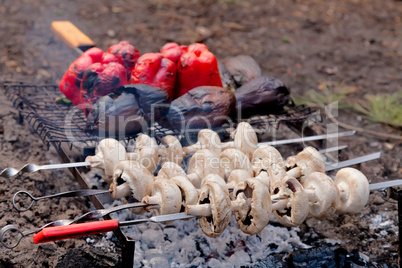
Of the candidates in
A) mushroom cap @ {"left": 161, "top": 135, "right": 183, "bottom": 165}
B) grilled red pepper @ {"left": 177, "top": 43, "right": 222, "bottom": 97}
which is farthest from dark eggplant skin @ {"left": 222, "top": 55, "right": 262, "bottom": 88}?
mushroom cap @ {"left": 161, "top": 135, "right": 183, "bottom": 165}

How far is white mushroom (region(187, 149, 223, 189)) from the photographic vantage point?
2188 millimetres

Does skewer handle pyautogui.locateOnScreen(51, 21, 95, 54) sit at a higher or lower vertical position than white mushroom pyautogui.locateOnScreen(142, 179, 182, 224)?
higher

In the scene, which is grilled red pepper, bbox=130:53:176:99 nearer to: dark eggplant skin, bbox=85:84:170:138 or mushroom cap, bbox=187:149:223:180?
dark eggplant skin, bbox=85:84:170:138

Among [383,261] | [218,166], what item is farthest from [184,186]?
[383,261]

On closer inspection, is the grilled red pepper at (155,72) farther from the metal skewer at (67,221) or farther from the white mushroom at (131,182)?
the metal skewer at (67,221)

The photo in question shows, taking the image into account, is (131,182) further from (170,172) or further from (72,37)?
(72,37)

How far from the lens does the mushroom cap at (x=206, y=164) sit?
219 centimetres

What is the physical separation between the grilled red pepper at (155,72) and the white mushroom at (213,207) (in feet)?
3.55

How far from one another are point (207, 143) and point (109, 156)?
0.62 metres

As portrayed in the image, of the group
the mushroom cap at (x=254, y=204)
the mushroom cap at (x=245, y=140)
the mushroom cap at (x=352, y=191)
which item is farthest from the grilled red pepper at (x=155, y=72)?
the mushroom cap at (x=352, y=191)

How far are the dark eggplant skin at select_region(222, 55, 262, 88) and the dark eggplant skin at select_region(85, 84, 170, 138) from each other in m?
0.81

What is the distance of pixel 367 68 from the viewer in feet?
17.4

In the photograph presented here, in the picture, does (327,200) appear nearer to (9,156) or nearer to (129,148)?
(129,148)

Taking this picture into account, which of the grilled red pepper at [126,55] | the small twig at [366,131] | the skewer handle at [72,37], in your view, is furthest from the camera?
the small twig at [366,131]
